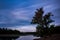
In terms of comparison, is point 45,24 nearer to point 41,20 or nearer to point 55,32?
point 41,20

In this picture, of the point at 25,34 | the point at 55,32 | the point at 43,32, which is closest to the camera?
the point at 43,32

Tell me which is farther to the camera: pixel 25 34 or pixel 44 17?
pixel 25 34

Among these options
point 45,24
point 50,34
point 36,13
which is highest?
point 36,13

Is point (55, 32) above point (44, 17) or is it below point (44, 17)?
below

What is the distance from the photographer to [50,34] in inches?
1225

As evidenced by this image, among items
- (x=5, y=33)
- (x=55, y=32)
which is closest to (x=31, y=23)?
(x=55, y=32)

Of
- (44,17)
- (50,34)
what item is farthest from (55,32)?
(44,17)

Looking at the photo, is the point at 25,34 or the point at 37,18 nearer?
the point at 37,18

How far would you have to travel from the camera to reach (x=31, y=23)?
30.5 metres

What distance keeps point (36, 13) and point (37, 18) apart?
4.88 feet

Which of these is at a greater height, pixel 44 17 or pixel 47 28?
pixel 44 17

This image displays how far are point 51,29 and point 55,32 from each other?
2.07 meters

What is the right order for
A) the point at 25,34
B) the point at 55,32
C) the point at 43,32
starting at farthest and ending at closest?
1. the point at 25,34
2. the point at 55,32
3. the point at 43,32

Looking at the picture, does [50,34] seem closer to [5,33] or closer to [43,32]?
[43,32]
